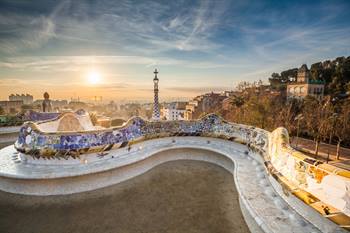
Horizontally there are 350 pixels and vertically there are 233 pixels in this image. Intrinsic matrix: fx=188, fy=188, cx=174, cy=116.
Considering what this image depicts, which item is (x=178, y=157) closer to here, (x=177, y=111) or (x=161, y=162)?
(x=161, y=162)

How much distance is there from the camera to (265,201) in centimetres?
381

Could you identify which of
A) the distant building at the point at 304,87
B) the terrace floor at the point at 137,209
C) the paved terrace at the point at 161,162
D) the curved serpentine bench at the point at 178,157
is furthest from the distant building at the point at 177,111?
the terrace floor at the point at 137,209

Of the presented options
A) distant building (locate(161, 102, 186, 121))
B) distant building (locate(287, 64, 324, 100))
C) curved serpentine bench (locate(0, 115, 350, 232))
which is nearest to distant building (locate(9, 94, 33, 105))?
distant building (locate(161, 102, 186, 121))

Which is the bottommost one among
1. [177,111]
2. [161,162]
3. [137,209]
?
[177,111]

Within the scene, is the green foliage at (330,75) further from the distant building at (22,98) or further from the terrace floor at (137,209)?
the distant building at (22,98)

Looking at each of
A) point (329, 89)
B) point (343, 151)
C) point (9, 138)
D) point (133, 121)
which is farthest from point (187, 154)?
point (329, 89)

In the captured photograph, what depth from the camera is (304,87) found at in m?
39.1

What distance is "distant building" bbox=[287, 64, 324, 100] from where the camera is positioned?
124ft

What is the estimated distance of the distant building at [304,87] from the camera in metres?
37.9

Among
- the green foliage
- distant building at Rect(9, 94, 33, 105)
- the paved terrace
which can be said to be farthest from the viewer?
distant building at Rect(9, 94, 33, 105)

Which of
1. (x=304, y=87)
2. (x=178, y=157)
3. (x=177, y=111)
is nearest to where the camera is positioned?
(x=178, y=157)

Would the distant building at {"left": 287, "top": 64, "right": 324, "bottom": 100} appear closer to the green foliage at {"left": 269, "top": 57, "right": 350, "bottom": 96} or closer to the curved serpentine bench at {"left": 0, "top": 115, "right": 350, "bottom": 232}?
the green foliage at {"left": 269, "top": 57, "right": 350, "bottom": 96}

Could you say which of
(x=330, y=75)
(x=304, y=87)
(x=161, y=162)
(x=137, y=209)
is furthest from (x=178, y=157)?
(x=330, y=75)

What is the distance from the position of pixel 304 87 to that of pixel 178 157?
4163cm
